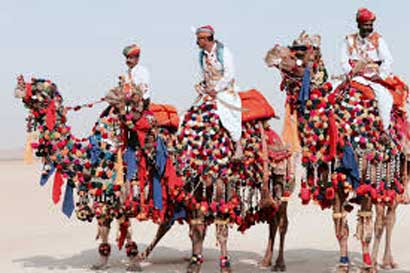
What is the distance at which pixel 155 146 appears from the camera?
10164 mm

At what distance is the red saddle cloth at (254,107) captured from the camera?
1024 centimetres

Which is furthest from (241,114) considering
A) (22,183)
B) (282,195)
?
(22,183)

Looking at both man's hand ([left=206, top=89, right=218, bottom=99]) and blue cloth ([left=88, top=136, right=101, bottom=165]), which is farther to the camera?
blue cloth ([left=88, top=136, right=101, bottom=165])

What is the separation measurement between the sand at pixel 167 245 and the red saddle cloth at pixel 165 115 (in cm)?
210

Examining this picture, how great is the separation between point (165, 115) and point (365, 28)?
278cm

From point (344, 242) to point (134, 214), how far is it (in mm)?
2708

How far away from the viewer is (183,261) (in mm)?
12344

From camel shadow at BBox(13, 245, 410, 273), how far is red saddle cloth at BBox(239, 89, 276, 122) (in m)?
2.30

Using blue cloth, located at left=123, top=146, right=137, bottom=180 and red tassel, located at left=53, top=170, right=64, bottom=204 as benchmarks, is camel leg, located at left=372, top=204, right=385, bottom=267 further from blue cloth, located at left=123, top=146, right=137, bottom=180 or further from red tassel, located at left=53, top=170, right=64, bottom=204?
red tassel, located at left=53, top=170, right=64, bottom=204

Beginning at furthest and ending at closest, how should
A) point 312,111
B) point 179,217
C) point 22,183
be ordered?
point 22,183, point 179,217, point 312,111

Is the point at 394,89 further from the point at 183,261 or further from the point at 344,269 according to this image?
the point at 183,261

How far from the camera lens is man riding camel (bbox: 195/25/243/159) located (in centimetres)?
1003

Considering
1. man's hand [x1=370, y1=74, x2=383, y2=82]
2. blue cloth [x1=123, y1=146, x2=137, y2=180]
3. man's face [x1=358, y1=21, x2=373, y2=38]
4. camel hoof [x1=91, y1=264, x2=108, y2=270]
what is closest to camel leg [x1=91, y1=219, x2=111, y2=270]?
camel hoof [x1=91, y1=264, x2=108, y2=270]

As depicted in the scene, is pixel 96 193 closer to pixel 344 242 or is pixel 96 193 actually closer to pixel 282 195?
pixel 282 195
